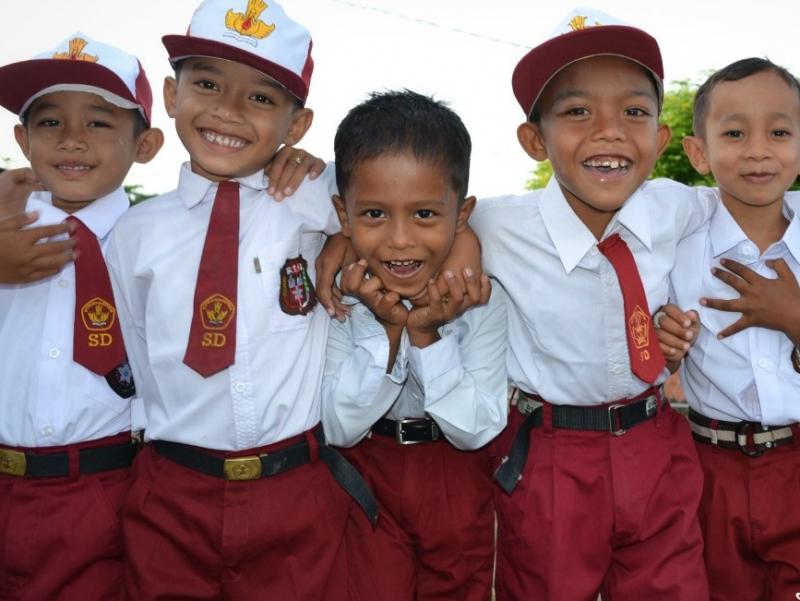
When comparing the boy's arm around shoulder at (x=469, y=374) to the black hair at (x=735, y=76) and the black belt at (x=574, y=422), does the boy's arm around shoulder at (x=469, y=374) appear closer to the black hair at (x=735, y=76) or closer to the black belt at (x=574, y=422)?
the black belt at (x=574, y=422)

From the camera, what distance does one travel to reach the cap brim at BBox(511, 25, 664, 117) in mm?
2580

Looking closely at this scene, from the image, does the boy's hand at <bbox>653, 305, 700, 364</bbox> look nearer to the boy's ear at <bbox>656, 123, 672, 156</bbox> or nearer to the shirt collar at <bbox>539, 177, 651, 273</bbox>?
the shirt collar at <bbox>539, 177, 651, 273</bbox>

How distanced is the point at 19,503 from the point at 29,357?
0.46 m

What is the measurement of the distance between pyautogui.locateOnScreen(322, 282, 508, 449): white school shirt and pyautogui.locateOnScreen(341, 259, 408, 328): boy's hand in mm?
101

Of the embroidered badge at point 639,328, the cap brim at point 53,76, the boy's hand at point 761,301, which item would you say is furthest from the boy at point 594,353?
the cap brim at point 53,76

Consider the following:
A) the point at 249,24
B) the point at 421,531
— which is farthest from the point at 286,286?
the point at 421,531

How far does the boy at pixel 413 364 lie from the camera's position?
8.48 ft

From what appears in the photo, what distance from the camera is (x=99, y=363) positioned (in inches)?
104

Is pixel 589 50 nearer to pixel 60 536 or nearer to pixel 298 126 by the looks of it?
pixel 298 126

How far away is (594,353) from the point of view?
2.65 metres

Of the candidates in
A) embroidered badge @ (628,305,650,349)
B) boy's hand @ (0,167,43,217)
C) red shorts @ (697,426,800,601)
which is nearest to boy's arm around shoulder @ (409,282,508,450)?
embroidered badge @ (628,305,650,349)

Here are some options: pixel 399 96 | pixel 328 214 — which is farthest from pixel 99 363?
pixel 399 96

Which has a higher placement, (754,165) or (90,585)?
(754,165)

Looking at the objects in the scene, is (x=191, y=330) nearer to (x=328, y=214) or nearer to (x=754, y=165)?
(x=328, y=214)
